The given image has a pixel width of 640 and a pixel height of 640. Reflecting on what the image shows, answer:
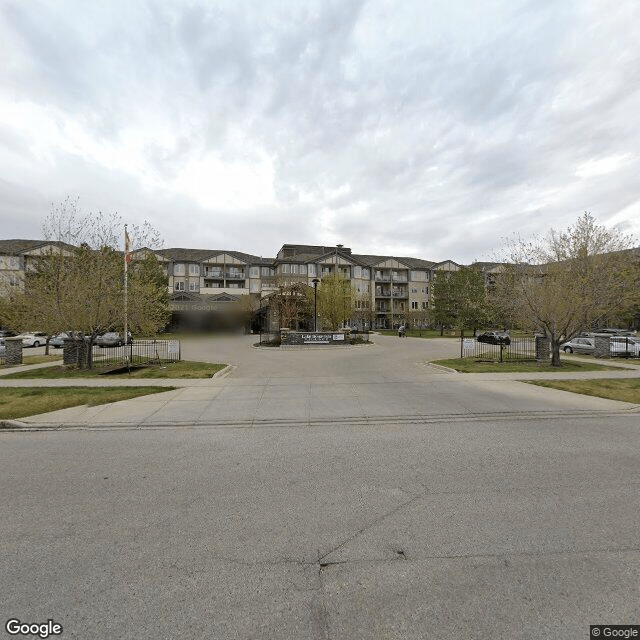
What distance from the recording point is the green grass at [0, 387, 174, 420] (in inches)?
335

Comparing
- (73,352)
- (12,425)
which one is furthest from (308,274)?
(12,425)

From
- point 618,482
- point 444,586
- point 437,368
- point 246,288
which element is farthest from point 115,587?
point 246,288

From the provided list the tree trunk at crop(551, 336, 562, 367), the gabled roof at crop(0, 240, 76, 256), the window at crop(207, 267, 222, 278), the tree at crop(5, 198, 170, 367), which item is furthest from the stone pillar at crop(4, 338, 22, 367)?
the window at crop(207, 267, 222, 278)

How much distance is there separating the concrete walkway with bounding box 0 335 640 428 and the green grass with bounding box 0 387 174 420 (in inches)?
20.8

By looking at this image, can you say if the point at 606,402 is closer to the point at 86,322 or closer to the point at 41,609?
the point at 41,609

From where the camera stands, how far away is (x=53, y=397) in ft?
32.5

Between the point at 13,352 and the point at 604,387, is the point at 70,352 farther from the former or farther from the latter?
the point at 604,387

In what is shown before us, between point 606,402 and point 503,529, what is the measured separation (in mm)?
8270

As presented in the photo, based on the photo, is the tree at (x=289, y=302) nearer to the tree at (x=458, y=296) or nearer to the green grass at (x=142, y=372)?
the tree at (x=458, y=296)

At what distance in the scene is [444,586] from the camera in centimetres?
277

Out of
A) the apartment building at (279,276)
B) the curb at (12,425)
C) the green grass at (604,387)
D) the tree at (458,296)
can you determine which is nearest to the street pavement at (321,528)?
the curb at (12,425)

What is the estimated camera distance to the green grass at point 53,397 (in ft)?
27.9

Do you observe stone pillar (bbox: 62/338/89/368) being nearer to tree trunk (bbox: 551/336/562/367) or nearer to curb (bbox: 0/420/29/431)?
curb (bbox: 0/420/29/431)

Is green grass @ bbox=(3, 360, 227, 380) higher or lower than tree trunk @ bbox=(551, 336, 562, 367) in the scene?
lower
